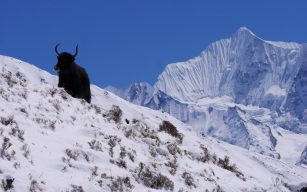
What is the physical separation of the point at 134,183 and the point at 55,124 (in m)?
3.21

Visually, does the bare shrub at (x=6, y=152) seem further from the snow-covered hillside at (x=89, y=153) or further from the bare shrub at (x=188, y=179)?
the bare shrub at (x=188, y=179)

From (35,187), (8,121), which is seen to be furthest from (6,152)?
(8,121)

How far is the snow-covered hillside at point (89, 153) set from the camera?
41.3 feet

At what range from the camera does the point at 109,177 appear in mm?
13719

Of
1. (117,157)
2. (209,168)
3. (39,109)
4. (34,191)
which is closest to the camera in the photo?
(34,191)

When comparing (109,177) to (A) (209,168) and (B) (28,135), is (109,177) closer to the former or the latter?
(B) (28,135)

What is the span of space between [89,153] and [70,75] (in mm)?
11223

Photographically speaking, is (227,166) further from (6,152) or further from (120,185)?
(6,152)

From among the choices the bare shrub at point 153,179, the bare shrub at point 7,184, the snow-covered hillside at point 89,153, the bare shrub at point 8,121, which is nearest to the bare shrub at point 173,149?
the snow-covered hillside at point 89,153

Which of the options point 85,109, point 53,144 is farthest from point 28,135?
point 85,109

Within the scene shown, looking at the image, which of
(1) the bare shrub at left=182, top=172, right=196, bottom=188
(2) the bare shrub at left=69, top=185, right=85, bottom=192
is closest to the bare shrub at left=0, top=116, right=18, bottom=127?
(2) the bare shrub at left=69, top=185, right=85, bottom=192

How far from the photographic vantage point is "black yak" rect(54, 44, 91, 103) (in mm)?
25391

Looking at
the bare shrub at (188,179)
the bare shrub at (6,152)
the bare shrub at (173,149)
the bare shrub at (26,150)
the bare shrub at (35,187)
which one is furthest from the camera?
the bare shrub at (173,149)

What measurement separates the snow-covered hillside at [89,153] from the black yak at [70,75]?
3843 millimetres
